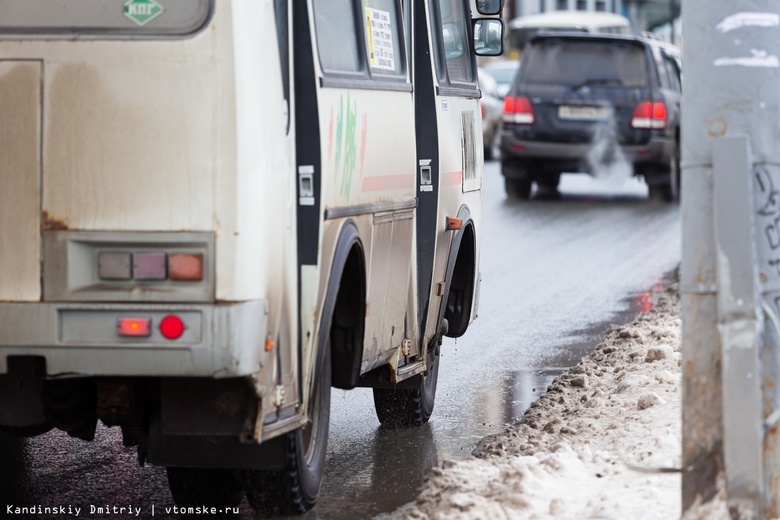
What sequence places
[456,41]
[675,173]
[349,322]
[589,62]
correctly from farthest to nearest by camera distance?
[675,173] < [589,62] < [456,41] < [349,322]

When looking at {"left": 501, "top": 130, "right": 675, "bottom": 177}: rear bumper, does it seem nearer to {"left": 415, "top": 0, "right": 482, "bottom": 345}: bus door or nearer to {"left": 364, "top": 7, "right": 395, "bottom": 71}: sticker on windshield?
{"left": 415, "top": 0, "right": 482, "bottom": 345}: bus door

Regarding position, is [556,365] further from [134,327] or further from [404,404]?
[134,327]

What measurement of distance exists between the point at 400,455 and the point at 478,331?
3.79 meters

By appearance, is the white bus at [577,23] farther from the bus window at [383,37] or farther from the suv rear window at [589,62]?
the bus window at [383,37]

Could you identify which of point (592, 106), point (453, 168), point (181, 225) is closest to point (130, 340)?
point (181, 225)

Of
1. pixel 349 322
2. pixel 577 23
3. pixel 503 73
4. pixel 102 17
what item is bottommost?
pixel 349 322

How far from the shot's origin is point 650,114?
67.0ft

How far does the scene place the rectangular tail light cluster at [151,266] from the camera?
489 cm

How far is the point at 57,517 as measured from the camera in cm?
603

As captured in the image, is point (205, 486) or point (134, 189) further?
point (205, 486)

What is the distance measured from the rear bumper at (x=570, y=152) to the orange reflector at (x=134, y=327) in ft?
53.2

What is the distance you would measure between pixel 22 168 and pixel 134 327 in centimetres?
58

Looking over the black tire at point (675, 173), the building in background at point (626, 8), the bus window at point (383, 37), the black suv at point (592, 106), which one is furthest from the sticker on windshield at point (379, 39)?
the building in background at point (626, 8)

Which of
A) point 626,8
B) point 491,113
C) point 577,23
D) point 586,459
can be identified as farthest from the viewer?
point 626,8
